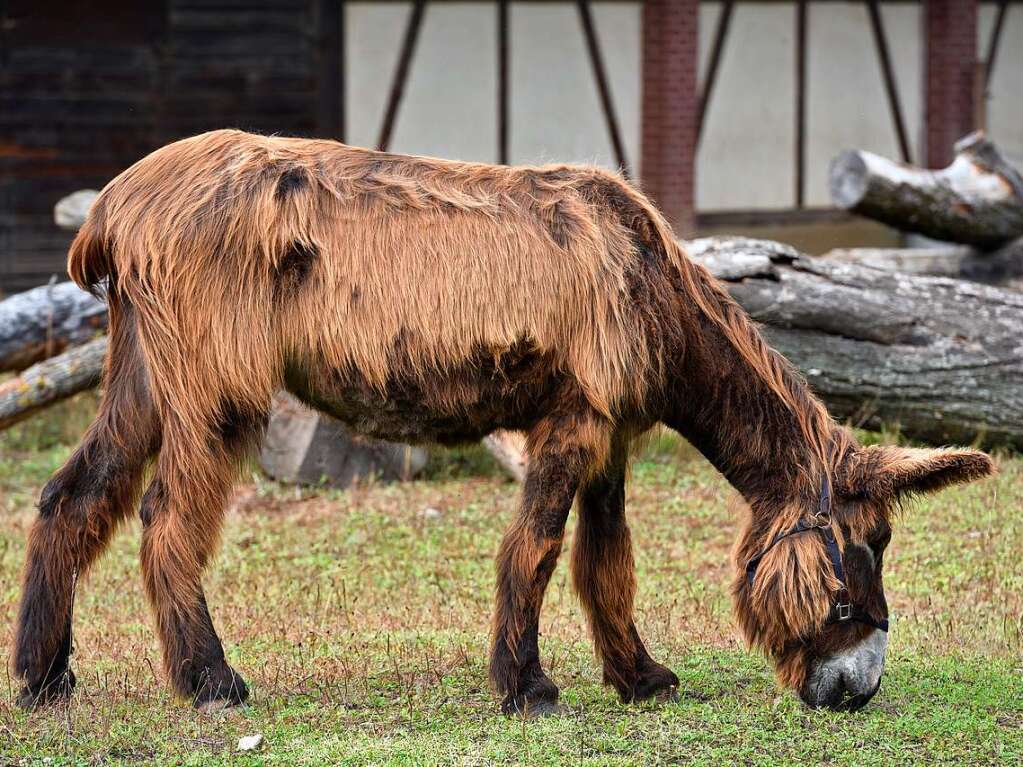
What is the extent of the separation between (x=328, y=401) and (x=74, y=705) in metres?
1.42

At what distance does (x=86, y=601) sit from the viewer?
6996 millimetres

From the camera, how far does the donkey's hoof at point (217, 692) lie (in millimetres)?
4895

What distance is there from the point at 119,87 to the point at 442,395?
10546 mm

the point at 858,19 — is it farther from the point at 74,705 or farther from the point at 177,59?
the point at 74,705

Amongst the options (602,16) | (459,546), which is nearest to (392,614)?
(459,546)

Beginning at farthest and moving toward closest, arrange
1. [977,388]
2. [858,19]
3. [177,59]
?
1. [858,19]
2. [177,59]
3. [977,388]

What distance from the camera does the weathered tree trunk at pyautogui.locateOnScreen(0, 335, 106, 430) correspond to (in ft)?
29.4

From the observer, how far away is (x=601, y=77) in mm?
15852

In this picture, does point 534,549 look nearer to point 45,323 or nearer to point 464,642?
point 464,642

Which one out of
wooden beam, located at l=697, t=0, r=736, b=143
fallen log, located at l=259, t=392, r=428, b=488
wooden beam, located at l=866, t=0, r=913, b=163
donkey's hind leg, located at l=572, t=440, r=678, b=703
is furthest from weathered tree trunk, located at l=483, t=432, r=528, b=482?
wooden beam, located at l=866, t=0, r=913, b=163

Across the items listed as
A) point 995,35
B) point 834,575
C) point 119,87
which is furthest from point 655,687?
point 995,35

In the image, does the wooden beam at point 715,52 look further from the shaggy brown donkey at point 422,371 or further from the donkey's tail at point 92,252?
the donkey's tail at point 92,252

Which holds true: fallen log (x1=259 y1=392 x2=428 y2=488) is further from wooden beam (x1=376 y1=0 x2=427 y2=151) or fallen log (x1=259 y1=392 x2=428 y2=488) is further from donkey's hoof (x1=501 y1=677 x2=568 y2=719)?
wooden beam (x1=376 y1=0 x2=427 y2=151)

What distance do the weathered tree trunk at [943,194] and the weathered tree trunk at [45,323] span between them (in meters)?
5.57
